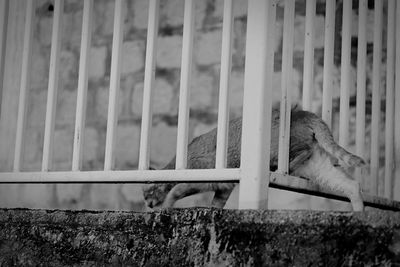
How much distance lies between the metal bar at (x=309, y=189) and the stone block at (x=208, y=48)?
6.33 feet

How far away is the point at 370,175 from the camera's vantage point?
2873 mm

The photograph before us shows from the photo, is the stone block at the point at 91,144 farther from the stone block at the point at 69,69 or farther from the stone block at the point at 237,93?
the stone block at the point at 237,93

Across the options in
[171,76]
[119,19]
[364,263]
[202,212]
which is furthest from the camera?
[171,76]

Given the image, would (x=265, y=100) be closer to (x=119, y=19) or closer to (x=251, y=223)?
(x=251, y=223)

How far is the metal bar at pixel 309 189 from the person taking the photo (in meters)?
2.07

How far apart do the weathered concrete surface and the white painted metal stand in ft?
0.85

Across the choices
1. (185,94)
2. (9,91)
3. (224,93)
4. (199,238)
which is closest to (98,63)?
(9,91)

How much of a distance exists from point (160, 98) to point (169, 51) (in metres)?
0.33

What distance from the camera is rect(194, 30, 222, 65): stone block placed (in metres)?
4.45

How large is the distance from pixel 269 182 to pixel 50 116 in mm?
956

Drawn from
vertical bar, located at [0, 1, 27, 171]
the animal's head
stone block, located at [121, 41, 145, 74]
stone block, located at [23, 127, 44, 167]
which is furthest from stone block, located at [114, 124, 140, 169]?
the animal's head

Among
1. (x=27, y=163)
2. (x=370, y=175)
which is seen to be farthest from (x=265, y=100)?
(x=27, y=163)

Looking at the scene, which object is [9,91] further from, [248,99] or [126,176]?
[248,99]

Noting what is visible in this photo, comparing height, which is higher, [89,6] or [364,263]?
[89,6]
